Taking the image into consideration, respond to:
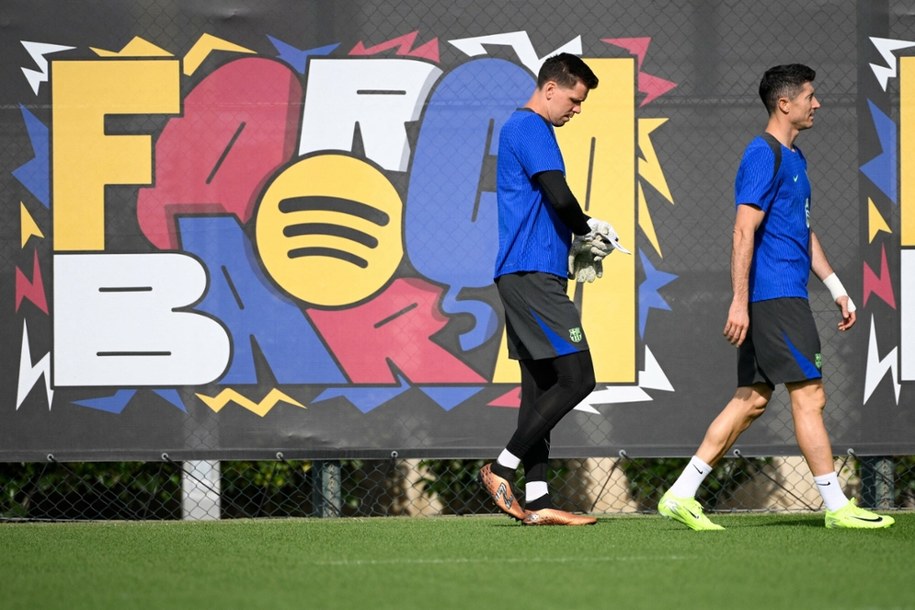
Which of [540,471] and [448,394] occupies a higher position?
[448,394]

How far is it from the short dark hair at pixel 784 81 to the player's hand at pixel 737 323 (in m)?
0.99

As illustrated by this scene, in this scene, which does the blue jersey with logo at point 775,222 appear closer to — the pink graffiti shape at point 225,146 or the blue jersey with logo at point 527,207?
the blue jersey with logo at point 527,207

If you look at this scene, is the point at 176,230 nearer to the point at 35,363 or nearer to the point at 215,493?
the point at 35,363

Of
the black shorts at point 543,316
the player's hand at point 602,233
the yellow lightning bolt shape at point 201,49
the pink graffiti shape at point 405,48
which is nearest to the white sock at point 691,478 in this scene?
the black shorts at point 543,316

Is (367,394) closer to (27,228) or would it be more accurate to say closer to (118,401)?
(118,401)

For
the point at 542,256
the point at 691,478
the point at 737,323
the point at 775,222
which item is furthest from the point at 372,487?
the point at 775,222

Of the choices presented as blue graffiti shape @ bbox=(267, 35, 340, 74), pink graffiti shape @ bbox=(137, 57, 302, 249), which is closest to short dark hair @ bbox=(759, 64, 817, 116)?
blue graffiti shape @ bbox=(267, 35, 340, 74)

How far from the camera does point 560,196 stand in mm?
5969

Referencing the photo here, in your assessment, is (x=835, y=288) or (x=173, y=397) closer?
(x=835, y=288)

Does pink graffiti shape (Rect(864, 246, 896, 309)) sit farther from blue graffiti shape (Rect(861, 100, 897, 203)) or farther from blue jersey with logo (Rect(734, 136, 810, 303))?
blue jersey with logo (Rect(734, 136, 810, 303))

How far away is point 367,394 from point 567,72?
2.26 m

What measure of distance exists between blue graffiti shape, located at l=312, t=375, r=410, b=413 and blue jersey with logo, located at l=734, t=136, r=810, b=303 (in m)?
2.21

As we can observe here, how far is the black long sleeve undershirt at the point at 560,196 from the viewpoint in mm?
5973

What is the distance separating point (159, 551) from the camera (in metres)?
5.65
